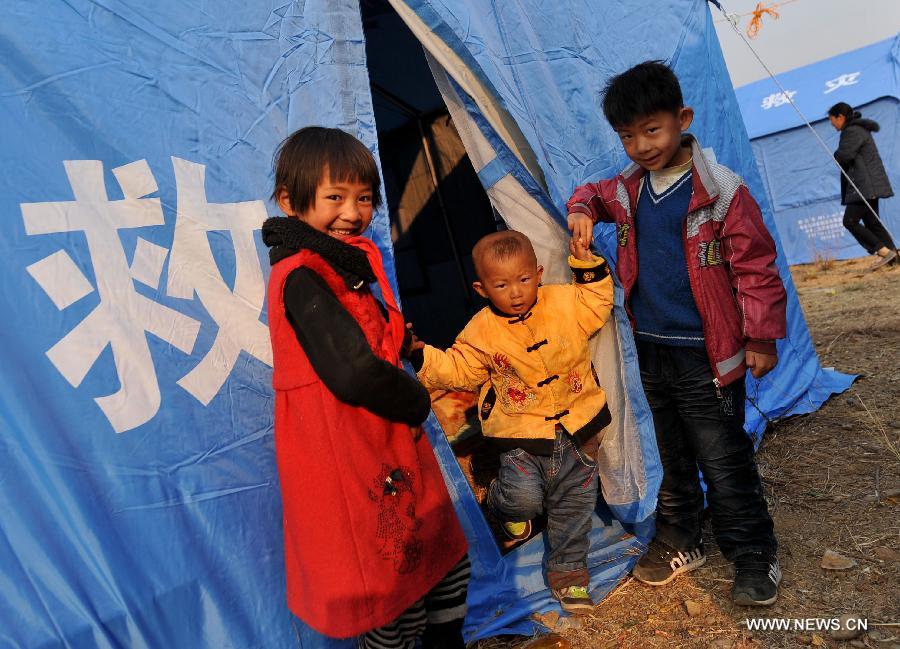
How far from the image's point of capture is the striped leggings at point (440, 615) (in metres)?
1.43

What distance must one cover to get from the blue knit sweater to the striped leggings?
35.1 inches

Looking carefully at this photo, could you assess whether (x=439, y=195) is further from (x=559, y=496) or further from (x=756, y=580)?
(x=756, y=580)

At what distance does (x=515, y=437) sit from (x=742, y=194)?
924 mm

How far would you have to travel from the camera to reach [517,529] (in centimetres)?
199

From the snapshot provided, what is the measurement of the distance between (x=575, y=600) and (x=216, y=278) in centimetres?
140

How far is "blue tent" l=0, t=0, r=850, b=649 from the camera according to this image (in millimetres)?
1330

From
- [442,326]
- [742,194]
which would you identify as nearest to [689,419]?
[742,194]

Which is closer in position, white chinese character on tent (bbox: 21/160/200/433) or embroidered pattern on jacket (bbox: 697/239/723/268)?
white chinese character on tent (bbox: 21/160/200/433)

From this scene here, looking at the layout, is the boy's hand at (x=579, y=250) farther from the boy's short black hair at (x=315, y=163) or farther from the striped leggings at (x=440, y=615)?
the striped leggings at (x=440, y=615)

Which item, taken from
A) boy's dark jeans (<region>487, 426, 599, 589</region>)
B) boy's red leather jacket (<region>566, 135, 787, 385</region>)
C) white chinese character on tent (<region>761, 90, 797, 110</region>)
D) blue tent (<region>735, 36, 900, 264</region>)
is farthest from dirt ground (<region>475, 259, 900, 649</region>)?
white chinese character on tent (<region>761, 90, 797, 110</region>)

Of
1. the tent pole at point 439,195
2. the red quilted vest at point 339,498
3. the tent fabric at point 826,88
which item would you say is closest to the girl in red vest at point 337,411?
the red quilted vest at point 339,498

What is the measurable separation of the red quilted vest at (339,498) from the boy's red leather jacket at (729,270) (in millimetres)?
932

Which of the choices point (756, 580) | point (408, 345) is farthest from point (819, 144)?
point (408, 345)

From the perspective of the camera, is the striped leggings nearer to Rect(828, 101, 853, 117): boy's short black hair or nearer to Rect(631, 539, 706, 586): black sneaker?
Rect(631, 539, 706, 586): black sneaker
